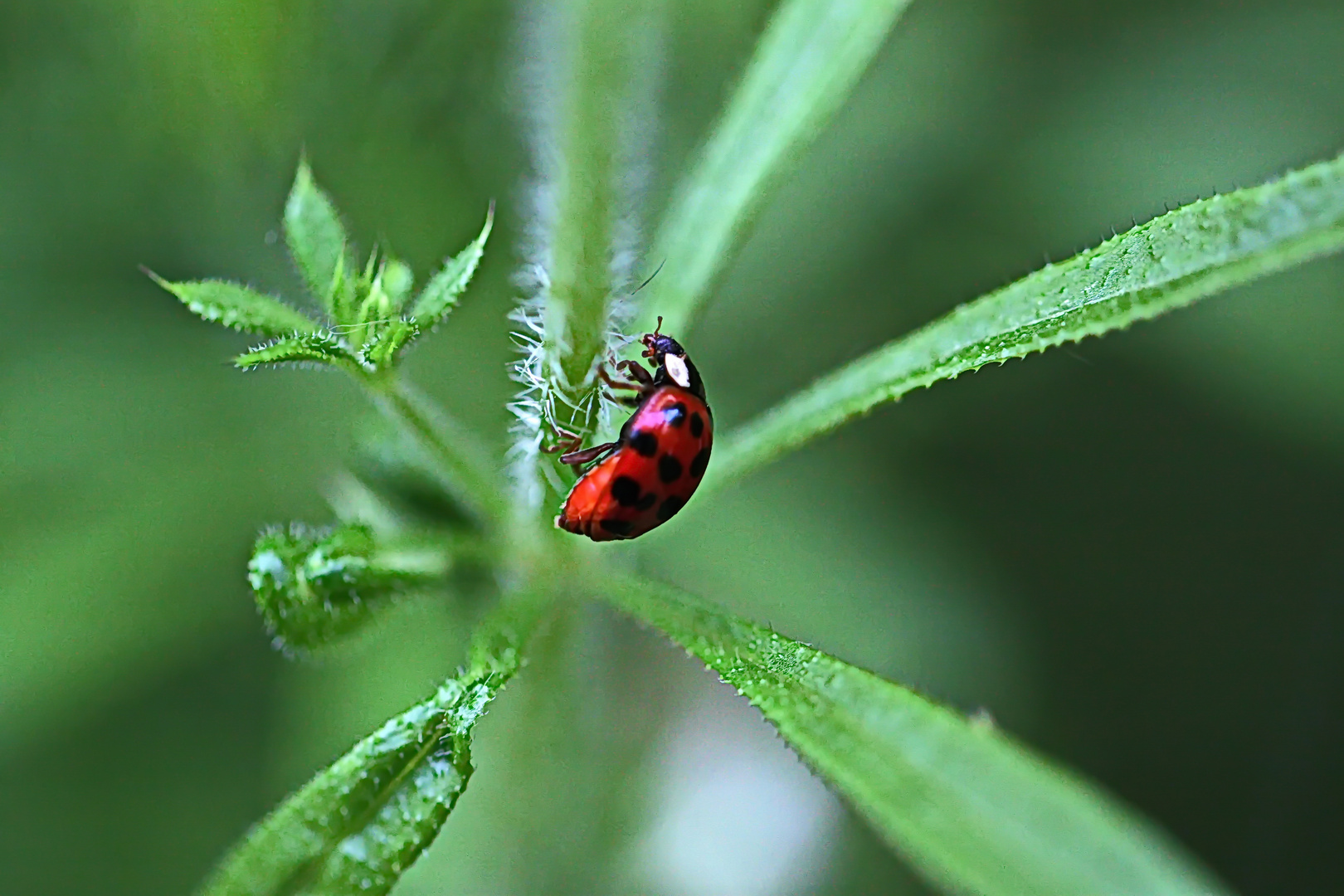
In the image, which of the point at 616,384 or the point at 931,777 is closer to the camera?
the point at 931,777

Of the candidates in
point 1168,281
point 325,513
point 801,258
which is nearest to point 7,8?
point 325,513

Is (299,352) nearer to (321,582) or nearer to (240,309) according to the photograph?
(240,309)

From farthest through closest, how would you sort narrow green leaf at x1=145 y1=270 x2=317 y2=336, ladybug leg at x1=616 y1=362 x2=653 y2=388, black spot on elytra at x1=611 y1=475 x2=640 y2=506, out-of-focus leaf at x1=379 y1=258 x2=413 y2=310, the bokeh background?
the bokeh background → ladybug leg at x1=616 y1=362 x2=653 y2=388 → black spot on elytra at x1=611 y1=475 x2=640 y2=506 → out-of-focus leaf at x1=379 y1=258 x2=413 y2=310 → narrow green leaf at x1=145 y1=270 x2=317 y2=336

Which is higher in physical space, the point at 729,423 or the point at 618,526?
the point at 729,423

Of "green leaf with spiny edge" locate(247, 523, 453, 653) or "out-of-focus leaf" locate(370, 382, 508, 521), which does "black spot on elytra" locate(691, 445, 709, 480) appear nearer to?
"out-of-focus leaf" locate(370, 382, 508, 521)

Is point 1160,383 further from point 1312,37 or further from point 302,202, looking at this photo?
point 302,202

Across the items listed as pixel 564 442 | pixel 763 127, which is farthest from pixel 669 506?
pixel 763 127

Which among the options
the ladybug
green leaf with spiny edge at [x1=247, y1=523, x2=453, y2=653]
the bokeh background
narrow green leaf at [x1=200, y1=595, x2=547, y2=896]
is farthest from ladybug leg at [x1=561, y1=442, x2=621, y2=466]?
the bokeh background
